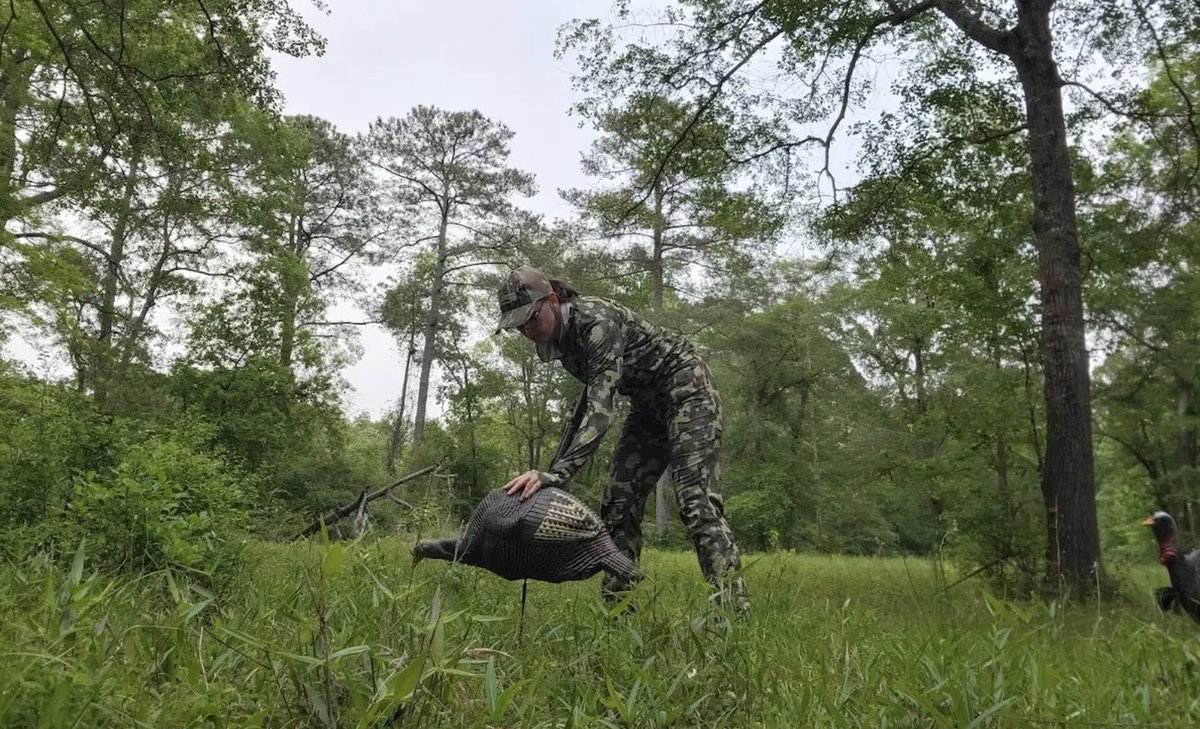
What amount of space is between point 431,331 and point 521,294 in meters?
23.1

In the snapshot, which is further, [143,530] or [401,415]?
[401,415]

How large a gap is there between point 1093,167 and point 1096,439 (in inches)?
343

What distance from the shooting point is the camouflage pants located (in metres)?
3.54

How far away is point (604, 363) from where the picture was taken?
11.1ft

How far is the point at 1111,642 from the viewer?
2619 millimetres

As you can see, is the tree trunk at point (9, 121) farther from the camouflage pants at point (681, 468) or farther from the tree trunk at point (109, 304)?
the camouflage pants at point (681, 468)

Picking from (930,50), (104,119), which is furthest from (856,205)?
(104,119)

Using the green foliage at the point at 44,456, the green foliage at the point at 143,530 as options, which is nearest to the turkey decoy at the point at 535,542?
the green foliage at the point at 143,530

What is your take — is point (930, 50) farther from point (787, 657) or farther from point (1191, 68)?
point (787, 657)

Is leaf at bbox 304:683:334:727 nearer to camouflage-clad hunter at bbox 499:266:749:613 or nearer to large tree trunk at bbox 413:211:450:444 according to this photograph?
camouflage-clad hunter at bbox 499:266:749:613

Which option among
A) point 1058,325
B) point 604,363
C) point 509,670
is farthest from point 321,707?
point 1058,325

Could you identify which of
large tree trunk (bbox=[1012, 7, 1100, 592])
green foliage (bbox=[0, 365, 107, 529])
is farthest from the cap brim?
large tree trunk (bbox=[1012, 7, 1100, 592])

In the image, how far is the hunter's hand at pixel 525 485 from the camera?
2443mm

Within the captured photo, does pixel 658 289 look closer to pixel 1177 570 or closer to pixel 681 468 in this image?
pixel 1177 570
